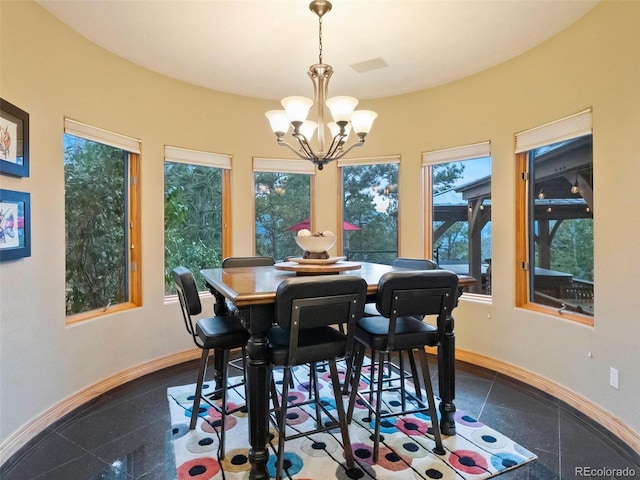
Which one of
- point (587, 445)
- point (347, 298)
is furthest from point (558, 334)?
point (347, 298)

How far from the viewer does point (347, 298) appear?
5.79ft

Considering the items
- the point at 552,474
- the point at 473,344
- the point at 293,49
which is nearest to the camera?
the point at 552,474

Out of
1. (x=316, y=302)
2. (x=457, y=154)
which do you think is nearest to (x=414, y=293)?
(x=316, y=302)

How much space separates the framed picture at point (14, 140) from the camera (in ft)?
6.64

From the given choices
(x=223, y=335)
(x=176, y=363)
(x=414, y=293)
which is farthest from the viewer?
(x=176, y=363)

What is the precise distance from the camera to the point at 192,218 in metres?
3.78

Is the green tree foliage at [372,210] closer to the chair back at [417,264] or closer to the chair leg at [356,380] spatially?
the chair back at [417,264]

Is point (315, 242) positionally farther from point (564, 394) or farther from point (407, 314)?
point (564, 394)

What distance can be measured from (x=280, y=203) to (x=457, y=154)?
1960 mm

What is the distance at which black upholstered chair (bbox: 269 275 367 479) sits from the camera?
1.67 meters

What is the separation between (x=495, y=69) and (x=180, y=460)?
3825mm

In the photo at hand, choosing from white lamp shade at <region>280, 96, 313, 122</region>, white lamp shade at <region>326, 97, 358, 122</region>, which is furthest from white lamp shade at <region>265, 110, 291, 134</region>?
white lamp shade at <region>326, 97, 358, 122</region>

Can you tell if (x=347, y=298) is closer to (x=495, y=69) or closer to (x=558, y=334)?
(x=558, y=334)

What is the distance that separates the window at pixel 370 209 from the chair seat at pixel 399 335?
1991mm
